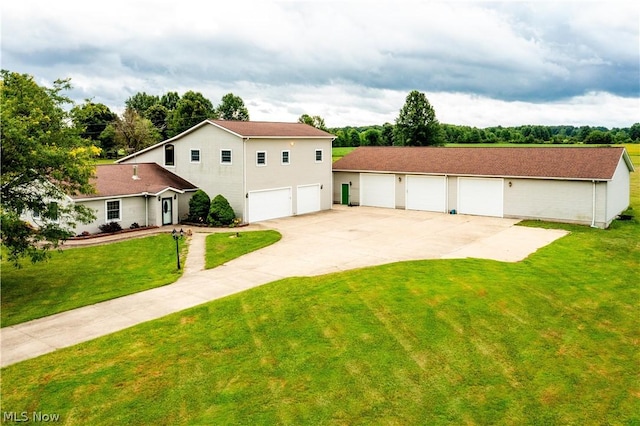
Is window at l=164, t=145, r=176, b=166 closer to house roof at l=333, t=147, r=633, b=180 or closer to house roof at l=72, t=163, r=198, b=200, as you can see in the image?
house roof at l=72, t=163, r=198, b=200

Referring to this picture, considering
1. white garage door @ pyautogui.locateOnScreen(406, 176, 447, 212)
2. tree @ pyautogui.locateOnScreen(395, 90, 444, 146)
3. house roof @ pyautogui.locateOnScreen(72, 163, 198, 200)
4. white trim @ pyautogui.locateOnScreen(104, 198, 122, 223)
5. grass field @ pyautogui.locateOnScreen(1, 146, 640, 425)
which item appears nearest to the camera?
grass field @ pyautogui.locateOnScreen(1, 146, 640, 425)

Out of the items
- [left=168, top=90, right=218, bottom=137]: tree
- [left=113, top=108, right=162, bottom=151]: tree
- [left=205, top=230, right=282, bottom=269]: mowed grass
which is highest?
[left=168, top=90, right=218, bottom=137]: tree

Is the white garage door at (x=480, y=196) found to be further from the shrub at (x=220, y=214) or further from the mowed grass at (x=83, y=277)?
the mowed grass at (x=83, y=277)

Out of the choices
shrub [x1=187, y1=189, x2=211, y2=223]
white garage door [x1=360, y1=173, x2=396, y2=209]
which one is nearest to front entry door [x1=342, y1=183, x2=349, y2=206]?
white garage door [x1=360, y1=173, x2=396, y2=209]

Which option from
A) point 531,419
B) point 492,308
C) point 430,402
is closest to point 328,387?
point 430,402

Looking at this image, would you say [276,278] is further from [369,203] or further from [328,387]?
[369,203]

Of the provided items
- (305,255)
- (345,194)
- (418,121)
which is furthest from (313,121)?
(305,255)
